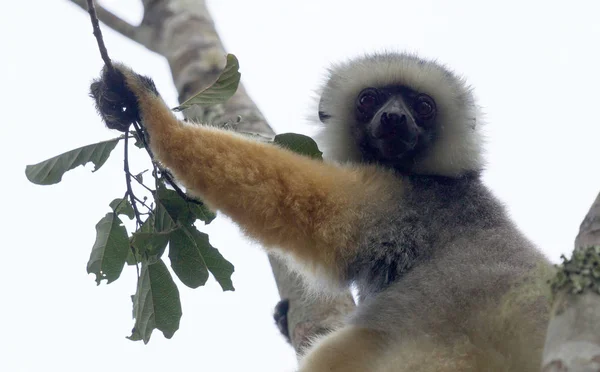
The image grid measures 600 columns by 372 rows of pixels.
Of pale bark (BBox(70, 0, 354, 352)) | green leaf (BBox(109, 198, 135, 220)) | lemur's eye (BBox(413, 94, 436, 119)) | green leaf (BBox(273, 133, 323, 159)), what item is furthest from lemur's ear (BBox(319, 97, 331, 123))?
green leaf (BBox(109, 198, 135, 220))

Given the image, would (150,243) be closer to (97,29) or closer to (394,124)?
(97,29)

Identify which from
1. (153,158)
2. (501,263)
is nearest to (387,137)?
(501,263)

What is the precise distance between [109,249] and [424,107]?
140 inches

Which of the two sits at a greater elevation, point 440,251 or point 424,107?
point 424,107

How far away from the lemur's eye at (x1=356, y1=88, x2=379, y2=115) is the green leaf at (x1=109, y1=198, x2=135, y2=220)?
270 centimetres

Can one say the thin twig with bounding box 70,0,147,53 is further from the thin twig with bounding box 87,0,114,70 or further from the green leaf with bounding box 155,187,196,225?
the thin twig with bounding box 87,0,114,70

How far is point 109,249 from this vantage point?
18.3ft

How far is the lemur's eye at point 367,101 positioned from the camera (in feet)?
24.2

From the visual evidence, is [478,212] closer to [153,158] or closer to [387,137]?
[387,137]

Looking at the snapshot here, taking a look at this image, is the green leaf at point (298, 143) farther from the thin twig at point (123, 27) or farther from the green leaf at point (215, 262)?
the thin twig at point (123, 27)

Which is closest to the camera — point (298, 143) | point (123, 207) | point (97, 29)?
point (97, 29)

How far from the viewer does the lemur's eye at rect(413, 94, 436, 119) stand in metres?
7.39

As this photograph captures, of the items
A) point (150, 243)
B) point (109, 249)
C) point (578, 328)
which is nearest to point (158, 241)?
point (150, 243)

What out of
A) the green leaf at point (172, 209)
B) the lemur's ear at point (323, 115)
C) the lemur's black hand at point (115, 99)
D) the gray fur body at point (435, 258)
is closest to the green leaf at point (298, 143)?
the gray fur body at point (435, 258)
